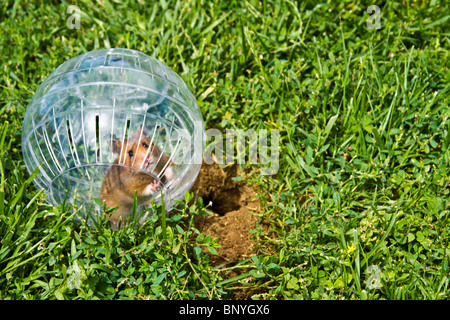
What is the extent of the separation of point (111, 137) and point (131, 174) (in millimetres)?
207

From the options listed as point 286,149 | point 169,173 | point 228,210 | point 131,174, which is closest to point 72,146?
point 131,174

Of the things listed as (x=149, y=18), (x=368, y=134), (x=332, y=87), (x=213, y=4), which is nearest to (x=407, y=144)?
(x=368, y=134)

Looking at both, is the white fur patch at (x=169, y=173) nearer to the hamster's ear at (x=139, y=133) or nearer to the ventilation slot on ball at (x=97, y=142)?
the hamster's ear at (x=139, y=133)

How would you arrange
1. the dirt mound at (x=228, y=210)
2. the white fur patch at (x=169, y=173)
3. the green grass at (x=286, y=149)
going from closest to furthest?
1. the green grass at (x=286, y=149)
2. the white fur patch at (x=169, y=173)
3. the dirt mound at (x=228, y=210)

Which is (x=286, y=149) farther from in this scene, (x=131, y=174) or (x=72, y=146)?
(x=72, y=146)

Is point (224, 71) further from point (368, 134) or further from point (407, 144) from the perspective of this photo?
point (407, 144)

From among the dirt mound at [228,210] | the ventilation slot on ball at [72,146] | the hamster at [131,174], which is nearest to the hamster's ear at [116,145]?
the hamster at [131,174]

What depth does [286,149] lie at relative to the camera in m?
3.17

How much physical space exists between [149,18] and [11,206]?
73.2 inches

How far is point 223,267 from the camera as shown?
8.95 feet

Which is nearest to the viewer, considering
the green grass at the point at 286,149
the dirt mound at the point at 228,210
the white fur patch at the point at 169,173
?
the green grass at the point at 286,149

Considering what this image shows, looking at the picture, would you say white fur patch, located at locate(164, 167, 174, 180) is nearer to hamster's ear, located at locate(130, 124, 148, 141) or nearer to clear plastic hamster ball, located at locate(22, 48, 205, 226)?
clear plastic hamster ball, located at locate(22, 48, 205, 226)

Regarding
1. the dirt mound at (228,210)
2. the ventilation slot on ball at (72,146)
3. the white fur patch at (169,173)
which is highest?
the ventilation slot on ball at (72,146)

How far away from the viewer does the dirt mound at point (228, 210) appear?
9.24 feet
